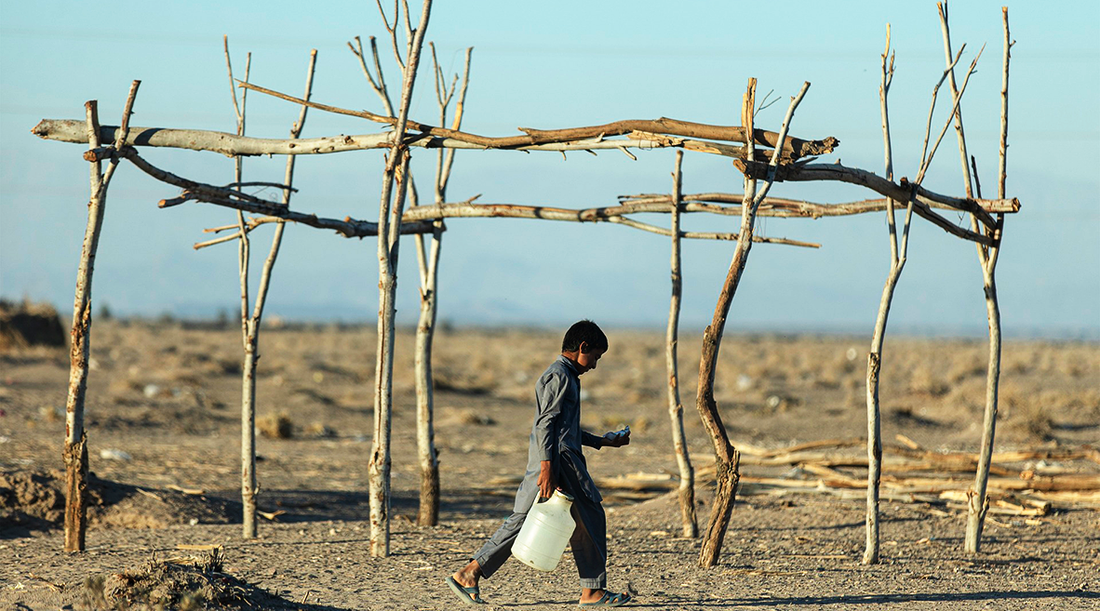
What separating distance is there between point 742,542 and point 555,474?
11.7 ft

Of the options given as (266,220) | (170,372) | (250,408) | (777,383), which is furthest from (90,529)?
(777,383)

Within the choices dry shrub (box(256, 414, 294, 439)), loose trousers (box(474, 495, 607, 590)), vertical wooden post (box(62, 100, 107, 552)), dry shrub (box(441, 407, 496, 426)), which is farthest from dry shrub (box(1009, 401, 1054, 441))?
vertical wooden post (box(62, 100, 107, 552))

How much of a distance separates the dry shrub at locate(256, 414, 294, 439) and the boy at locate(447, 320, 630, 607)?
45.1 feet

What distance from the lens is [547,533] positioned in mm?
5988

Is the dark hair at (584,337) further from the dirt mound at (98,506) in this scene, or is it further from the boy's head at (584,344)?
the dirt mound at (98,506)

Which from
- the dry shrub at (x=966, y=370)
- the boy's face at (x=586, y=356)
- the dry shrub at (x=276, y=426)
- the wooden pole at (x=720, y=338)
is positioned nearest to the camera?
the boy's face at (x=586, y=356)

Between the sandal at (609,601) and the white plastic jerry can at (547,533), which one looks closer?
the white plastic jerry can at (547,533)

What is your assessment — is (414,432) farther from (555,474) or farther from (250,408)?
(555,474)

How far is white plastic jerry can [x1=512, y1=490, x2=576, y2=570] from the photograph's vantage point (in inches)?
235

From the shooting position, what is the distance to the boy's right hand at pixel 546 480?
19.3 ft

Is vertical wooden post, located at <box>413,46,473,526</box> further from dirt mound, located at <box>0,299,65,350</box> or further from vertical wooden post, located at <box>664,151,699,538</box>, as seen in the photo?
dirt mound, located at <box>0,299,65,350</box>

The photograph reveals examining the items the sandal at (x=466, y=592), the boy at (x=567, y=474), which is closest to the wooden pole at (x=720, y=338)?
the boy at (x=567, y=474)

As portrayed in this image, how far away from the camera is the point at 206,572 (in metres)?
6.10

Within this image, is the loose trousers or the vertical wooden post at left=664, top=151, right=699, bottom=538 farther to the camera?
the vertical wooden post at left=664, top=151, right=699, bottom=538
